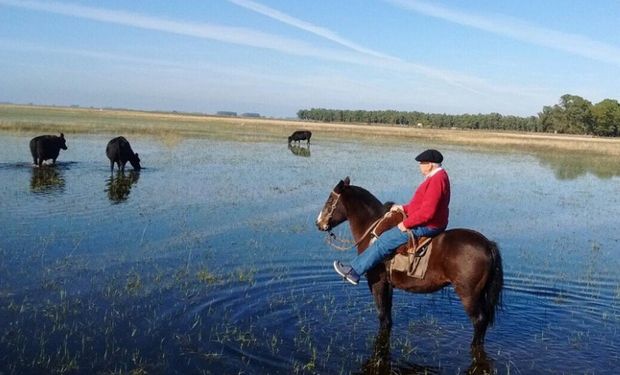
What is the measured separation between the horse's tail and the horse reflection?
21.8 inches

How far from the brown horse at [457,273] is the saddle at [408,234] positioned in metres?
0.15

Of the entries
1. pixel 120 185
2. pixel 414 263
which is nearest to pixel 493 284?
pixel 414 263

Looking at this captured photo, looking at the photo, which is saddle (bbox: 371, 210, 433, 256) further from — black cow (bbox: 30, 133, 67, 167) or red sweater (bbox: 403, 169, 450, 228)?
black cow (bbox: 30, 133, 67, 167)

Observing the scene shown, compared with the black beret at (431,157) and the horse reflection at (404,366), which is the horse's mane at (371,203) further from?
the horse reflection at (404,366)

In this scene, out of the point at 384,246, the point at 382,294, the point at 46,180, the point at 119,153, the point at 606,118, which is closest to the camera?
the point at 384,246

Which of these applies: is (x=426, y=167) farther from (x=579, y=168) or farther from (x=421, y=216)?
(x=579, y=168)

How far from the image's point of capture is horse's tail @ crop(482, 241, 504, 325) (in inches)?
291

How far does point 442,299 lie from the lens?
32.8ft

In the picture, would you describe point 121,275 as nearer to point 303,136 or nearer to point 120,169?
point 120,169

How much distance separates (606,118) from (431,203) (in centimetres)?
12449

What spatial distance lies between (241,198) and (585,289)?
1125 centimetres

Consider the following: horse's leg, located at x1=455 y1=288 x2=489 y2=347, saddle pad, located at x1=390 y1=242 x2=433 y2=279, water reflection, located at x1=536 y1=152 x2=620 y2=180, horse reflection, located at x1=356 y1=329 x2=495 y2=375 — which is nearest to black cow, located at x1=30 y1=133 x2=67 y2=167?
saddle pad, located at x1=390 y1=242 x2=433 y2=279

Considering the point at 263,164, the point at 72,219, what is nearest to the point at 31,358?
the point at 72,219

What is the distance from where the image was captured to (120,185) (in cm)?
2016
